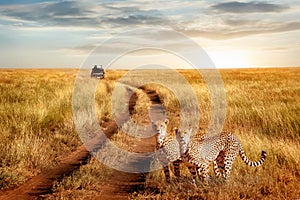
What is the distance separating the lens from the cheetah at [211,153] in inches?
232

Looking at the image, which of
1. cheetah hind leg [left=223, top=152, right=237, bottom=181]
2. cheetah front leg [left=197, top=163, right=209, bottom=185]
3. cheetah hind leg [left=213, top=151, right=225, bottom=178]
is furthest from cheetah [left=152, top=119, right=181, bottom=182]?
cheetah hind leg [left=223, top=152, right=237, bottom=181]

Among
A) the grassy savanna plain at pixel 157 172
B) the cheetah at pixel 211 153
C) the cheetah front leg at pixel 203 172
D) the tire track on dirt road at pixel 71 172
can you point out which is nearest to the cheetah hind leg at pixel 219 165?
the cheetah at pixel 211 153

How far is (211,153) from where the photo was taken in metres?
6.04

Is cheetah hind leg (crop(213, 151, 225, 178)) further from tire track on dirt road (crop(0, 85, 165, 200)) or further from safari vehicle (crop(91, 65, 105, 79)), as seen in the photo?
safari vehicle (crop(91, 65, 105, 79))

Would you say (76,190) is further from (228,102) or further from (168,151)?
(228,102)

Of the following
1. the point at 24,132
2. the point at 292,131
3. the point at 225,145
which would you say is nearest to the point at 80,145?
the point at 24,132

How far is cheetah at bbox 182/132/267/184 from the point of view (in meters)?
5.89

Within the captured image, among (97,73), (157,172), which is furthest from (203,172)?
(97,73)

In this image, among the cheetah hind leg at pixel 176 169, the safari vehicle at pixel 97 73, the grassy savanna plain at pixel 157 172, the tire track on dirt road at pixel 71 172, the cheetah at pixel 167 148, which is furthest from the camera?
the safari vehicle at pixel 97 73

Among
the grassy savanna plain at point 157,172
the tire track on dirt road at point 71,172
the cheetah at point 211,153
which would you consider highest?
the cheetah at point 211,153

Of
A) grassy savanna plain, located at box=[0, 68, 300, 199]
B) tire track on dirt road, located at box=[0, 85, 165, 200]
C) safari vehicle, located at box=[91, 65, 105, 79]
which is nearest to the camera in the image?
grassy savanna plain, located at box=[0, 68, 300, 199]

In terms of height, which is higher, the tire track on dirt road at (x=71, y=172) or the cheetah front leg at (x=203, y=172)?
the cheetah front leg at (x=203, y=172)

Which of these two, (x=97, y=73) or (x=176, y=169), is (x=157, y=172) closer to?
(x=176, y=169)

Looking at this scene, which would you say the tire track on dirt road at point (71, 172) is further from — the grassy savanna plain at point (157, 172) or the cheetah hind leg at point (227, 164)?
the cheetah hind leg at point (227, 164)
